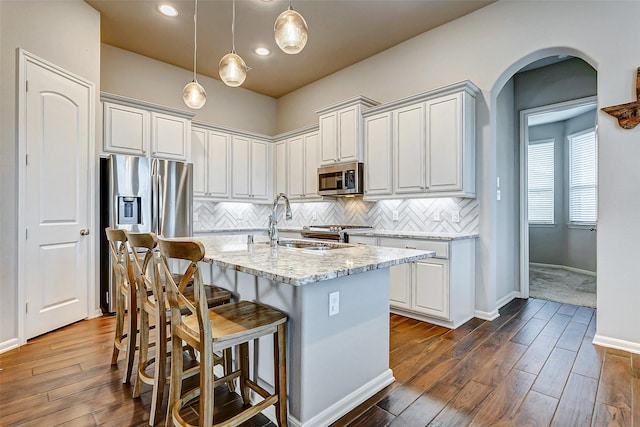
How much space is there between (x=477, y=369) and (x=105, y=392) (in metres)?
2.45

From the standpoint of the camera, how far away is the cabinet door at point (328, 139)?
439cm

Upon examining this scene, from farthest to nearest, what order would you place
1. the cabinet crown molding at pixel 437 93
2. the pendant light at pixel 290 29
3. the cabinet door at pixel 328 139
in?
the cabinet door at pixel 328 139 < the cabinet crown molding at pixel 437 93 < the pendant light at pixel 290 29

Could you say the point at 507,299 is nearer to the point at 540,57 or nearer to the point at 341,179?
the point at 341,179

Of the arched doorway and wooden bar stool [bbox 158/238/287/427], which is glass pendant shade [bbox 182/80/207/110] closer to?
wooden bar stool [bbox 158/238/287/427]

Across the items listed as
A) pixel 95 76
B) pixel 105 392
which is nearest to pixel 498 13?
pixel 95 76

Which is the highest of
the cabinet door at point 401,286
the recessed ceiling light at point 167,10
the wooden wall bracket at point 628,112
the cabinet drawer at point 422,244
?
the recessed ceiling light at point 167,10

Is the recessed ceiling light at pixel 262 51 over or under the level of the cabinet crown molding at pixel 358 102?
over

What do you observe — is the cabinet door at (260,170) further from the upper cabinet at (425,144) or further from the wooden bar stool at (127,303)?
the wooden bar stool at (127,303)

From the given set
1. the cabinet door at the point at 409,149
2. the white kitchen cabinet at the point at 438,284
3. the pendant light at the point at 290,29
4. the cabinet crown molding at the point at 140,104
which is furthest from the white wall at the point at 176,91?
the white kitchen cabinet at the point at 438,284

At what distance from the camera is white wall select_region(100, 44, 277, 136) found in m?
4.24

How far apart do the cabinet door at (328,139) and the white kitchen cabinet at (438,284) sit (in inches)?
59.1

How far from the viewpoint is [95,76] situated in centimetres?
351

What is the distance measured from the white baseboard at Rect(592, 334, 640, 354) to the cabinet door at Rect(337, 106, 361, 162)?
2.93 meters

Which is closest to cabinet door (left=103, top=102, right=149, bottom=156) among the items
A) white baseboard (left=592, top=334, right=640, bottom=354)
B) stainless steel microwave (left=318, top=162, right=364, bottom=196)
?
stainless steel microwave (left=318, top=162, right=364, bottom=196)
